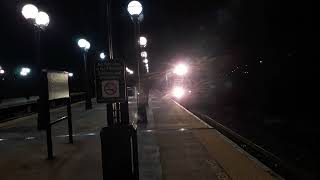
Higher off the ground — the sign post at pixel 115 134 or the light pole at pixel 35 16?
the light pole at pixel 35 16

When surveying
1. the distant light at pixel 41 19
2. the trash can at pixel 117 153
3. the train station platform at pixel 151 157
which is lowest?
the train station platform at pixel 151 157

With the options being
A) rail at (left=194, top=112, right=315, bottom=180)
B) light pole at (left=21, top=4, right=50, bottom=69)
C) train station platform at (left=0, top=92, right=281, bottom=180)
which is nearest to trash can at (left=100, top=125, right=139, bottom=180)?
train station platform at (left=0, top=92, right=281, bottom=180)

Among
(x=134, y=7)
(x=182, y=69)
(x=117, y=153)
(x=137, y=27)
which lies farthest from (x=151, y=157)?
(x=182, y=69)

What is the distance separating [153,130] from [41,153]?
17.8 feet

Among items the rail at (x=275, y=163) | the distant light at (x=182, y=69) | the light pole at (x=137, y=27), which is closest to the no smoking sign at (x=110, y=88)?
the rail at (x=275, y=163)

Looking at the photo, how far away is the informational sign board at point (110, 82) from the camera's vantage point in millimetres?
7238

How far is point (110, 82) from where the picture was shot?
7273mm

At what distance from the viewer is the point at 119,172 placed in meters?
6.89

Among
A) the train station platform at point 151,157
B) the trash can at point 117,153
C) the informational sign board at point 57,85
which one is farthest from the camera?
the informational sign board at point 57,85

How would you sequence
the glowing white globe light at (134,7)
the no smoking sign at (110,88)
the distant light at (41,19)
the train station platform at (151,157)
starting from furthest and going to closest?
the distant light at (41,19)
the glowing white globe light at (134,7)
the train station platform at (151,157)
the no smoking sign at (110,88)

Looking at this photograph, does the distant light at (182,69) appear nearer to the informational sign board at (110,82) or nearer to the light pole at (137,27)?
the light pole at (137,27)

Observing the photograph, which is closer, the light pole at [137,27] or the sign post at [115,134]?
the sign post at [115,134]

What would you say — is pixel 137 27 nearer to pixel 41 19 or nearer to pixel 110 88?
pixel 41 19

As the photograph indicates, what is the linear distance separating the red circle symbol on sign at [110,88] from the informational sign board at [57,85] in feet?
13.1
